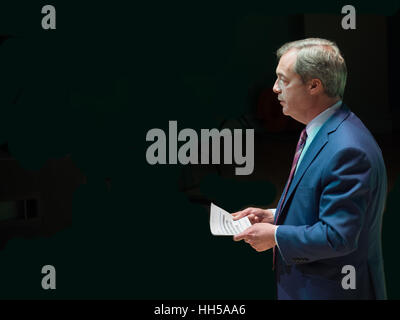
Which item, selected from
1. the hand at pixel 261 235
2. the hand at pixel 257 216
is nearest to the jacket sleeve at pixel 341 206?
the hand at pixel 261 235

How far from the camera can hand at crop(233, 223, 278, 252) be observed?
4.91ft

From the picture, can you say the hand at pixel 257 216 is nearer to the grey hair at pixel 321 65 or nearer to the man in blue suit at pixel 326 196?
the man in blue suit at pixel 326 196

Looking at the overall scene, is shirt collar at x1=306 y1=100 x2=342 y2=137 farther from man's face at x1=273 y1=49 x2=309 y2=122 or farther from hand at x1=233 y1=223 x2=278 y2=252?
hand at x1=233 y1=223 x2=278 y2=252

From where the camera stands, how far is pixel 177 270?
2.39 m

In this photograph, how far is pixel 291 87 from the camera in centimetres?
151

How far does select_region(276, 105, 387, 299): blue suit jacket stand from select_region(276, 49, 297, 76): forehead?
0.20 metres

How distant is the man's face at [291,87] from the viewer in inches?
59.1

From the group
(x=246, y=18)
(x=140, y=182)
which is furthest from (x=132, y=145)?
(x=246, y=18)

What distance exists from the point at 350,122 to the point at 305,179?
0.22 m

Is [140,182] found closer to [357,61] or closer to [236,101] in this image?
[236,101]

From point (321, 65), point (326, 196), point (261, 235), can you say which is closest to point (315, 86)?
point (321, 65)

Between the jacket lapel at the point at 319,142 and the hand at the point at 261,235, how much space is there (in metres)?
0.10

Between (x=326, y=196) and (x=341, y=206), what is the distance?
0.05 metres

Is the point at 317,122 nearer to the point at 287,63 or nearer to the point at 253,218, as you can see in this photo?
the point at 287,63
